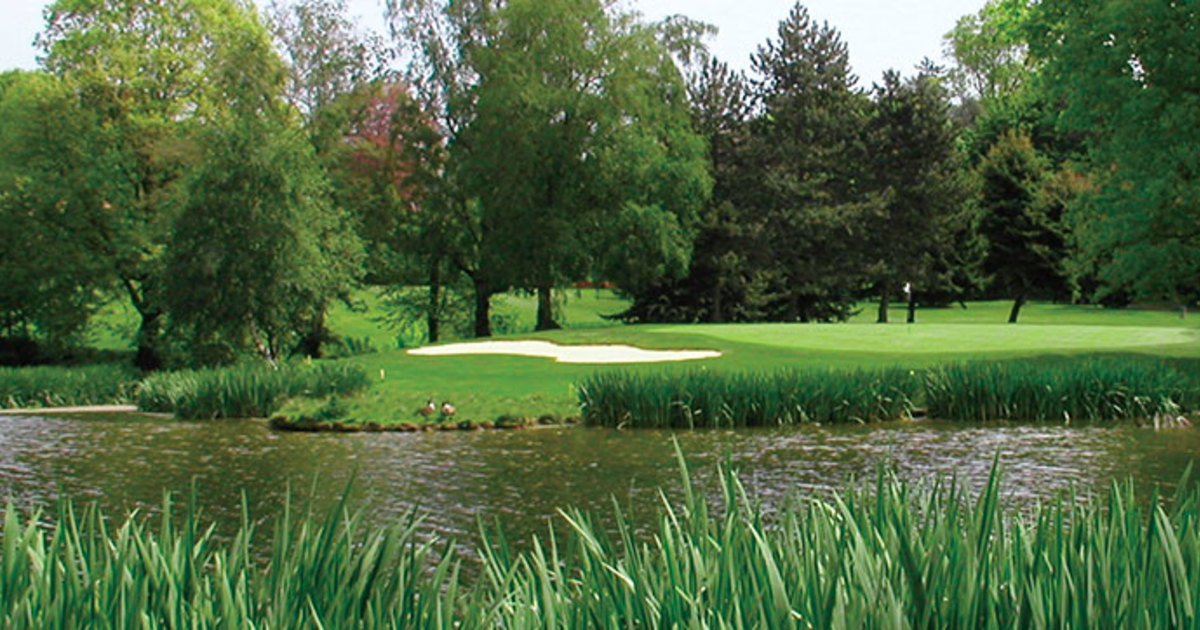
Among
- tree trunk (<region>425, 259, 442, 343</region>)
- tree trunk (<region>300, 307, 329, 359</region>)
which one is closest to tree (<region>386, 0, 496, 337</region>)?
tree trunk (<region>425, 259, 442, 343</region>)

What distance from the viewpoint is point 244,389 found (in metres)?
18.4

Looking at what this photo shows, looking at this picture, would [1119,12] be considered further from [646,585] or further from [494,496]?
[646,585]

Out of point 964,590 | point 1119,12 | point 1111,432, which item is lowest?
point 1111,432

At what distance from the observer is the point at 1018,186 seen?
46000 mm

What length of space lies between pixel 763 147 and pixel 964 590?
39.5 metres

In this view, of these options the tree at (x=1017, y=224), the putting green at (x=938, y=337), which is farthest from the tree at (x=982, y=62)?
the putting green at (x=938, y=337)

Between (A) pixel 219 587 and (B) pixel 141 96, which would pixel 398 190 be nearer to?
(B) pixel 141 96

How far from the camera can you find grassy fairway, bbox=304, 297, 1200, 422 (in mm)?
17625

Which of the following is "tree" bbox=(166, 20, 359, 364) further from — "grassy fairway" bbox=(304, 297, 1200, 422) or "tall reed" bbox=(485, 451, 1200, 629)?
"tall reed" bbox=(485, 451, 1200, 629)

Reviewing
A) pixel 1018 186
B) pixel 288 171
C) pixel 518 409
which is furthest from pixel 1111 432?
pixel 1018 186

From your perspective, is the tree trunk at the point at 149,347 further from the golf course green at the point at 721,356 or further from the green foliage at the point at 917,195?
the green foliage at the point at 917,195

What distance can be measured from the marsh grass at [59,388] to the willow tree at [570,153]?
12.6 meters

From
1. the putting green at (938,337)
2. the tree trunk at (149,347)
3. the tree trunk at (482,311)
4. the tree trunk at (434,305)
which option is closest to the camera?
the putting green at (938,337)

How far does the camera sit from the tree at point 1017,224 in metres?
45.2
